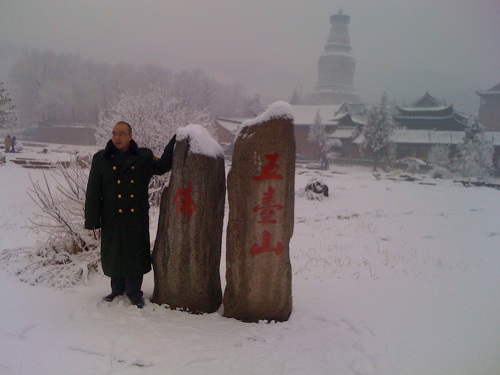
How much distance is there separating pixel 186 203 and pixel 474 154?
15388mm

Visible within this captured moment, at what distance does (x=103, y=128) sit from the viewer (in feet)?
33.7

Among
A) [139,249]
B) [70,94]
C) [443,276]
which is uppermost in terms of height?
[70,94]

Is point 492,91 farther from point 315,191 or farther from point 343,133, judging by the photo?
point 343,133

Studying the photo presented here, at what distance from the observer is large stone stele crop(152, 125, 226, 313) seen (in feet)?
10.5

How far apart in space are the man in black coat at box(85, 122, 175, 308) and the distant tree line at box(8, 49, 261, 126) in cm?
537

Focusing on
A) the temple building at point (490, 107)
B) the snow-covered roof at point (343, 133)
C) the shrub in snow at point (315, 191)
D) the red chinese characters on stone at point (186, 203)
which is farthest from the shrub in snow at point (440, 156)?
the red chinese characters on stone at point (186, 203)

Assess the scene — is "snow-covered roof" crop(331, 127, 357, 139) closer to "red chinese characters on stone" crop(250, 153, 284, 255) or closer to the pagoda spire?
the pagoda spire

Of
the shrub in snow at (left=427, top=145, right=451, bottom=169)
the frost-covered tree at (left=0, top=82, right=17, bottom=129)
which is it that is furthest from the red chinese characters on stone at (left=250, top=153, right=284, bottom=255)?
the shrub in snow at (left=427, top=145, right=451, bottom=169)

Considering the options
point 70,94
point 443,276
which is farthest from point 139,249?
point 70,94

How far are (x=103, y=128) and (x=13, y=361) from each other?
8.74m

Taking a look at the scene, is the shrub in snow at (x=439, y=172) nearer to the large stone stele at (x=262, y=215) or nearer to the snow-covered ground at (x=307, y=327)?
the snow-covered ground at (x=307, y=327)

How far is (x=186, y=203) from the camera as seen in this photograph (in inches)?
126

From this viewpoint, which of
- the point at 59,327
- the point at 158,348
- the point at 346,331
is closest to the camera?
the point at 158,348

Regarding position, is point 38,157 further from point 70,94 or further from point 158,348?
point 158,348
